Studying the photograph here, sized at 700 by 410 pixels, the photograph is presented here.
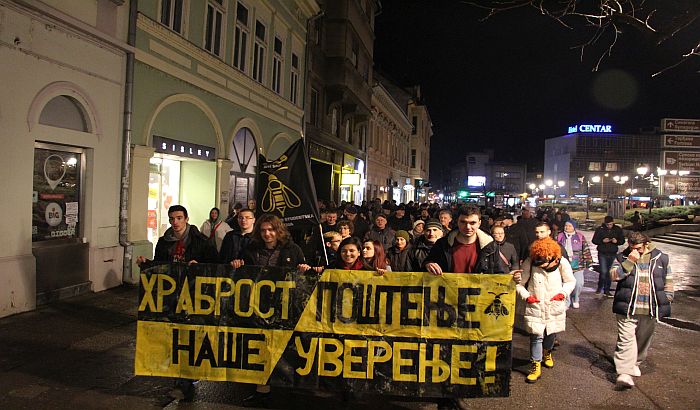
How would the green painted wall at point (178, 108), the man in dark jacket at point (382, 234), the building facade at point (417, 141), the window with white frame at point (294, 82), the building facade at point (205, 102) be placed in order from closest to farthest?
the man in dark jacket at point (382, 234)
the green painted wall at point (178, 108)
the building facade at point (205, 102)
the window with white frame at point (294, 82)
the building facade at point (417, 141)

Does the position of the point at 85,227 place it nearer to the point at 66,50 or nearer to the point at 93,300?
the point at 93,300

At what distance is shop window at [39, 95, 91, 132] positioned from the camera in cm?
826

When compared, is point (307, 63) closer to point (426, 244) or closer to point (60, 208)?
point (60, 208)

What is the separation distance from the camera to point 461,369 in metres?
4.59

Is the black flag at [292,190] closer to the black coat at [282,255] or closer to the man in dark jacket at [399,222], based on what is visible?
the black coat at [282,255]

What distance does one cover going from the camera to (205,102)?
12.8 m

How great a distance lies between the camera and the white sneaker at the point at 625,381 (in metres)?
5.59

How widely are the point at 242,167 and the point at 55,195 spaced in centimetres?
735

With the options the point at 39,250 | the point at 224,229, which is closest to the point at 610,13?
the point at 224,229

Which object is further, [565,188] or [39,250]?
[565,188]

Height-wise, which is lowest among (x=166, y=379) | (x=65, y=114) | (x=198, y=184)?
(x=166, y=379)

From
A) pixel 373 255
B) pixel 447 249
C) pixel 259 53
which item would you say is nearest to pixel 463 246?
pixel 447 249

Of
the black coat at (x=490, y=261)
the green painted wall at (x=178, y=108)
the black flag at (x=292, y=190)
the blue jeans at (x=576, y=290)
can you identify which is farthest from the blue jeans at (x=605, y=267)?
the green painted wall at (x=178, y=108)

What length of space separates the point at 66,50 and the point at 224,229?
3.77m
